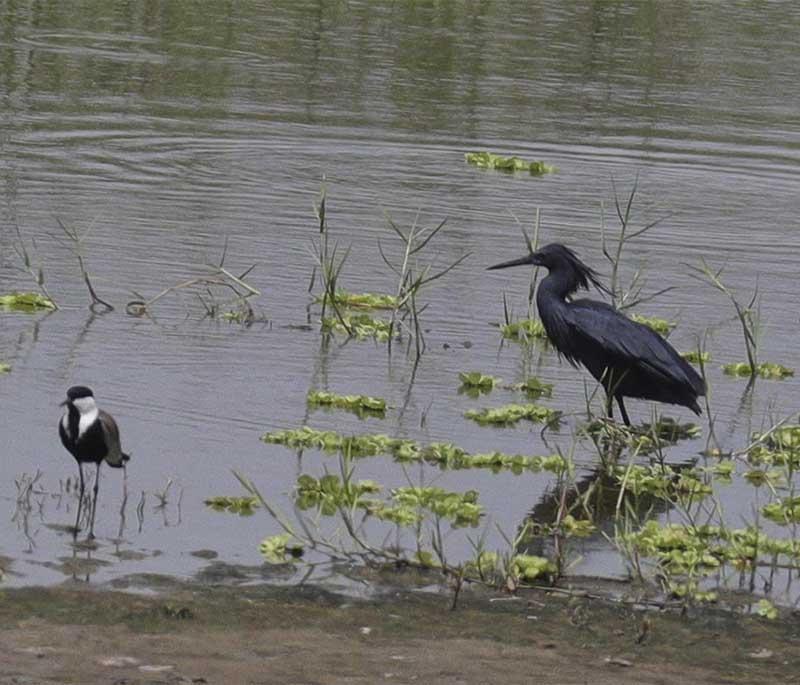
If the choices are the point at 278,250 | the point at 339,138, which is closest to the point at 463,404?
the point at 278,250

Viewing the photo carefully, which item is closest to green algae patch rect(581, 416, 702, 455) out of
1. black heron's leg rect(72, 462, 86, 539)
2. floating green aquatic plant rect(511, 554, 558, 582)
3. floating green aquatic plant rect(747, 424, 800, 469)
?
floating green aquatic plant rect(747, 424, 800, 469)

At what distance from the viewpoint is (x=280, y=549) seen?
7684mm

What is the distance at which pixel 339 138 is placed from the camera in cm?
1808

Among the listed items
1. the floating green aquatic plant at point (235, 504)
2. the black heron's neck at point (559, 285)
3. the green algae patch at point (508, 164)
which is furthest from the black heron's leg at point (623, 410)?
the green algae patch at point (508, 164)

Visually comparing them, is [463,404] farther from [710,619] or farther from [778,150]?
[778,150]

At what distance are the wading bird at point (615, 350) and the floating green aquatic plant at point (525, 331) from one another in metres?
1.23

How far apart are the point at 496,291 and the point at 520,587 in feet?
19.3

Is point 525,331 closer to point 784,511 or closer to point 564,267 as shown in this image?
point 564,267

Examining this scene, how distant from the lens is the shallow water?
9219mm

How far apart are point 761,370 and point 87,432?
183 inches

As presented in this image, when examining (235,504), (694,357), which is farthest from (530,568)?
(694,357)

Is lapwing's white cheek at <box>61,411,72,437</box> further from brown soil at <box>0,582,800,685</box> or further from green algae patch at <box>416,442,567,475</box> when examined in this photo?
green algae patch at <box>416,442,567,475</box>

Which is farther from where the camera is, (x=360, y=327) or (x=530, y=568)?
(x=360, y=327)

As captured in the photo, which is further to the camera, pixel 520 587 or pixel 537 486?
pixel 537 486
